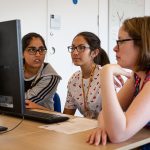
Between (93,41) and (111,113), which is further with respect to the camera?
(93,41)

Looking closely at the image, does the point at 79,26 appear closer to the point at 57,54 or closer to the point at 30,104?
the point at 57,54

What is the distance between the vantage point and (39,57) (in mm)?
2365

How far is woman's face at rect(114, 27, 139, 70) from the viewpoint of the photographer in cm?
137

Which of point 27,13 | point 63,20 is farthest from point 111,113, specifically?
point 63,20

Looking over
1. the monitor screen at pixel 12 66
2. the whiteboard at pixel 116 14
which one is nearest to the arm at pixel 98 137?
the monitor screen at pixel 12 66

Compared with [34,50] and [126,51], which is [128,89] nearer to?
[126,51]

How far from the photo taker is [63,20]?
3.47m

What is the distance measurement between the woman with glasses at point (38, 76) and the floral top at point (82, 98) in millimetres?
144

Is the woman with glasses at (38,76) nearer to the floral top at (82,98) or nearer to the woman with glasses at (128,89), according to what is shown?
the floral top at (82,98)

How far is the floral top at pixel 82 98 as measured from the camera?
6.93 feet

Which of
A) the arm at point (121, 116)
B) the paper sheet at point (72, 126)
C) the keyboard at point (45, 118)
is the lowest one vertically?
the paper sheet at point (72, 126)

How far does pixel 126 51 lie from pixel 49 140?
1.75 feet

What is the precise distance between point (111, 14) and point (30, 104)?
2485mm

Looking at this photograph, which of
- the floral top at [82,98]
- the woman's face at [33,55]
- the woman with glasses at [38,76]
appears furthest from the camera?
the woman's face at [33,55]
